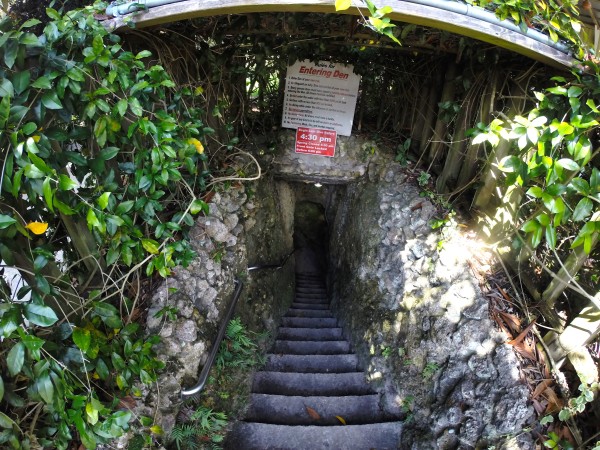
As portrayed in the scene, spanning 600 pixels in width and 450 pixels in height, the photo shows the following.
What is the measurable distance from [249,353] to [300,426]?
730 millimetres

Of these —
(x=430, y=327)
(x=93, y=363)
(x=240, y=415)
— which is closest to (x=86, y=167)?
(x=93, y=363)

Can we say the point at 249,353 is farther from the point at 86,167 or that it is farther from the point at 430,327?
the point at 86,167

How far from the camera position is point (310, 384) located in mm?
3500

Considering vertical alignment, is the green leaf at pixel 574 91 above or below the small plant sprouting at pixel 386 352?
above

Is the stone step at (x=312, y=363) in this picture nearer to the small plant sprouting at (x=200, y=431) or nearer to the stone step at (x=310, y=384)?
the stone step at (x=310, y=384)

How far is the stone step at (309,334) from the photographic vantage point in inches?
176

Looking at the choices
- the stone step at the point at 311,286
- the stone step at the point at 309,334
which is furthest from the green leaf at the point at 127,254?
the stone step at the point at 311,286

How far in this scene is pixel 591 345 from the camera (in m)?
2.08

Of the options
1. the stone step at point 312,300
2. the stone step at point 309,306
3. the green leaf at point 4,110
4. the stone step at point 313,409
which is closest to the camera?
the green leaf at point 4,110

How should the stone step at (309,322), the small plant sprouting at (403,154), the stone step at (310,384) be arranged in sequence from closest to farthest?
the stone step at (310,384) → the small plant sprouting at (403,154) → the stone step at (309,322)

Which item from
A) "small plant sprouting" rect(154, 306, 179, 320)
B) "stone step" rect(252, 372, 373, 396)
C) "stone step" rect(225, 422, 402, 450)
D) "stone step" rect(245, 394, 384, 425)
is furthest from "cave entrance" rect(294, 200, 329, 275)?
"small plant sprouting" rect(154, 306, 179, 320)

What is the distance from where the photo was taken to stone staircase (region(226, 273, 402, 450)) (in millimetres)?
2795

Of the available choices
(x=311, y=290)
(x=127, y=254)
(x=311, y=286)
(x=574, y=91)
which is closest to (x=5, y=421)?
(x=127, y=254)

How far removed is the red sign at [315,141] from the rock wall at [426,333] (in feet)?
1.91
